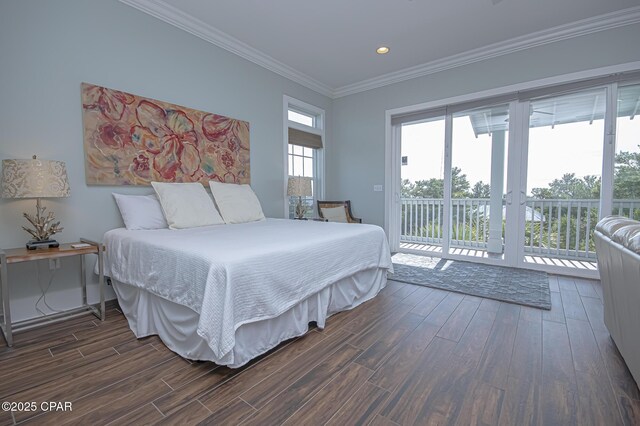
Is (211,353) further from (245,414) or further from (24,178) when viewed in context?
(24,178)

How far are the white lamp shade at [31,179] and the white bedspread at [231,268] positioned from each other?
1.75ft

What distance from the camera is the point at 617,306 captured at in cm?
165

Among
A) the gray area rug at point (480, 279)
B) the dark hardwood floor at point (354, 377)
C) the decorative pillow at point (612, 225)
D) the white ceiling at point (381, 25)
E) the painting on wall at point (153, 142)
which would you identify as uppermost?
the white ceiling at point (381, 25)

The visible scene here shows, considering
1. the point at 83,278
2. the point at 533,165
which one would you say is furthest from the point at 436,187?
the point at 83,278

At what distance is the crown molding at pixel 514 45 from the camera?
9.77 ft

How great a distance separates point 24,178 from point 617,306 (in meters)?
3.79

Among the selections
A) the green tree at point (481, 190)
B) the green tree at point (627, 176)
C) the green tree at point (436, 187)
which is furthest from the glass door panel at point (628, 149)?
the green tree at point (436, 187)

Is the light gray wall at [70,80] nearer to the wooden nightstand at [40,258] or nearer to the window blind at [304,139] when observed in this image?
the wooden nightstand at [40,258]

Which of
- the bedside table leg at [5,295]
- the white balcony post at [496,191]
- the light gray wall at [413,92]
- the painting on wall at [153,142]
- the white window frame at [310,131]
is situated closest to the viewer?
the bedside table leg at [5,295]

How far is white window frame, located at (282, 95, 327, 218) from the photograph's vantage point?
14.1 feet

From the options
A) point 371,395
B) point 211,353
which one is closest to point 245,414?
point 211,353

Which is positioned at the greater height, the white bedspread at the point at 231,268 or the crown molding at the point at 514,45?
the crown molding at the point at 514,45

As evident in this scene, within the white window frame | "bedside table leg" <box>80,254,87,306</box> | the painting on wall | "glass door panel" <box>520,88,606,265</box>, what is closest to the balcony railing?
"glass door panel" <box>520,88,606,265</box>

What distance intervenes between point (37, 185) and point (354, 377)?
7.94 ft
